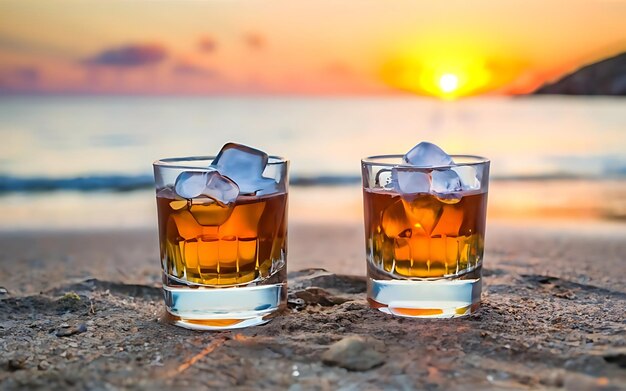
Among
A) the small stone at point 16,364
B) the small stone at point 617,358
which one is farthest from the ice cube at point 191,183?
the small stone at point 617,358

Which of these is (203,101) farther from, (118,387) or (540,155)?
(118,387)

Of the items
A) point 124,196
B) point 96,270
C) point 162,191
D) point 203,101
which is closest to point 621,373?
point 162,191

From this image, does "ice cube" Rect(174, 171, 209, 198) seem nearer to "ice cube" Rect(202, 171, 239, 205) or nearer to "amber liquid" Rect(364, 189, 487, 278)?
"ice cube" Rect(202, 171, 239, 205)

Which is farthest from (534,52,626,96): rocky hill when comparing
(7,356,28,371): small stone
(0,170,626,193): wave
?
(7,356,28,371): small stone

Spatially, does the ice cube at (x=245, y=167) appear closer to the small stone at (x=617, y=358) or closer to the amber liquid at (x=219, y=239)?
the amber liquid at (x=219, y=239)

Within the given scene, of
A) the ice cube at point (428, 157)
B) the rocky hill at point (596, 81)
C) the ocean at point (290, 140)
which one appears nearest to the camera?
the ice cube at point (428, 157)

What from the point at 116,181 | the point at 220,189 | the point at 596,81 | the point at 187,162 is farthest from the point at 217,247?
the point at 596,81

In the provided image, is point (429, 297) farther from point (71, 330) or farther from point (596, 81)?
point (596, 81)
